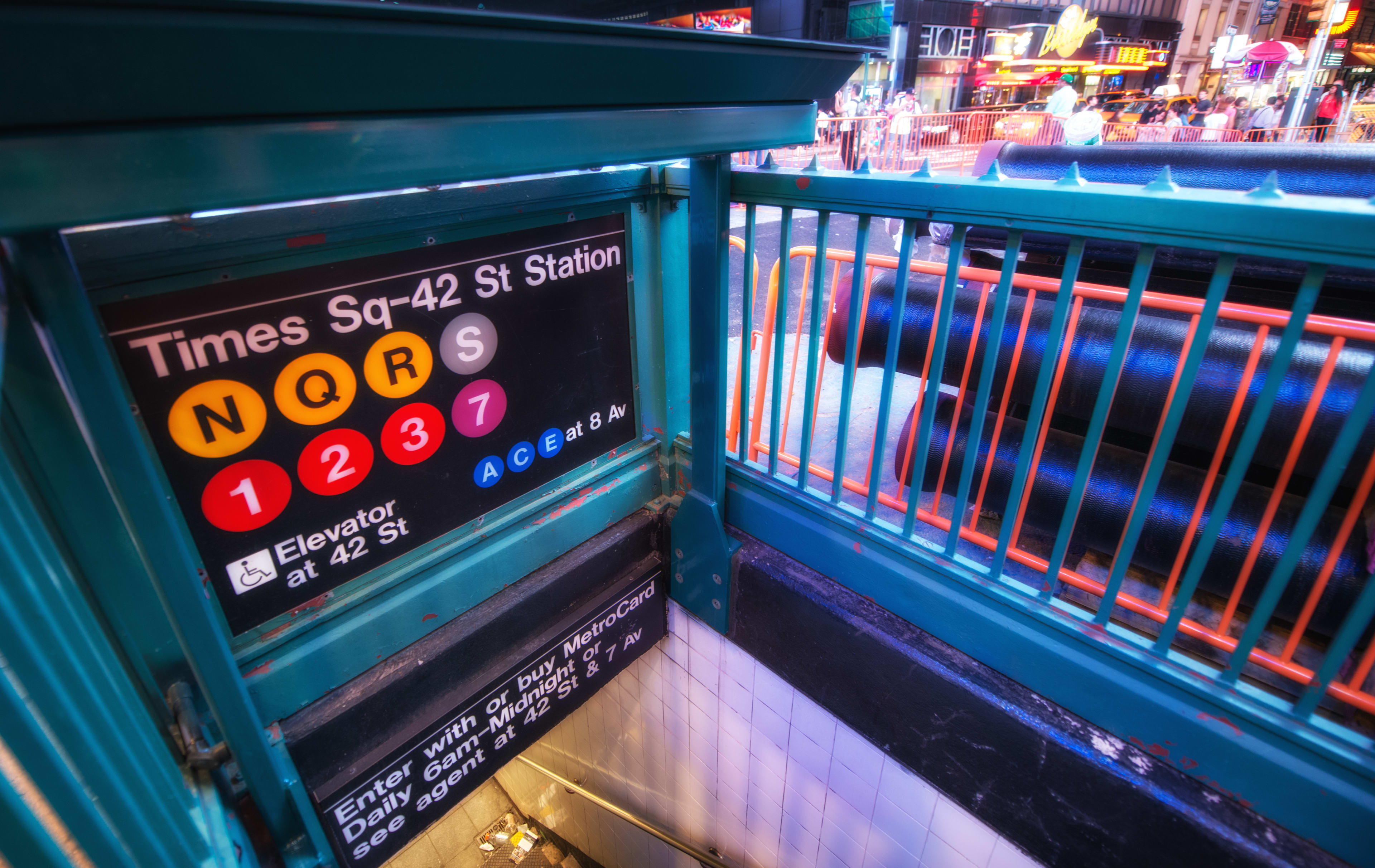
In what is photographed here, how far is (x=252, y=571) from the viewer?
1.40 meters

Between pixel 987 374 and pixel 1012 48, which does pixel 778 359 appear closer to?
pixel 987 374

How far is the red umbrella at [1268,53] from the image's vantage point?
642 inches

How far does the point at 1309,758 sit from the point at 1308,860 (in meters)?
0.20

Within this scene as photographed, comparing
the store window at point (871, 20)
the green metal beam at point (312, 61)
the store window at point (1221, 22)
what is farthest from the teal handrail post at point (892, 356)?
the store window at point (1221, 22)

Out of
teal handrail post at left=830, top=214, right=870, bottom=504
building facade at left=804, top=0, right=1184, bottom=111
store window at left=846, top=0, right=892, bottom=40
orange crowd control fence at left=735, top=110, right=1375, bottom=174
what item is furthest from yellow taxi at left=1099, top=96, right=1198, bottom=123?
teal handrail post at left=830, top=214, right=870, bottom=504

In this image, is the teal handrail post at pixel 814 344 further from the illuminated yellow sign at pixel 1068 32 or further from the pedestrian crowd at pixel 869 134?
the illuminated yellow sign at pixel 1068 32

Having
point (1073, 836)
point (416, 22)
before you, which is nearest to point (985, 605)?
point (1073, 836)

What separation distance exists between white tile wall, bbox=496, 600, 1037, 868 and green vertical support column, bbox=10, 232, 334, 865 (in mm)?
→ 1449

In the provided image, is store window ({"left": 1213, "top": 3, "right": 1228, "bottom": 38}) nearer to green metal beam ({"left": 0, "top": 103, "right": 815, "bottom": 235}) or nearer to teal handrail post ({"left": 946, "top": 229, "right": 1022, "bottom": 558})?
teal handrail post ({"left": 946, "top": 229, "right": 1022, "bottom": 558})

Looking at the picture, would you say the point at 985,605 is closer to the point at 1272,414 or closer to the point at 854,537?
the point at 854,537

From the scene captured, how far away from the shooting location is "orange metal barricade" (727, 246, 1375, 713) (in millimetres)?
1295

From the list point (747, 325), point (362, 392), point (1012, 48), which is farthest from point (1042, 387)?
point (1012, 48)

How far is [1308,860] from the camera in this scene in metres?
1.23

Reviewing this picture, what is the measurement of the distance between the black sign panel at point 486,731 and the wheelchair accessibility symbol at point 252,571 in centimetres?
54
